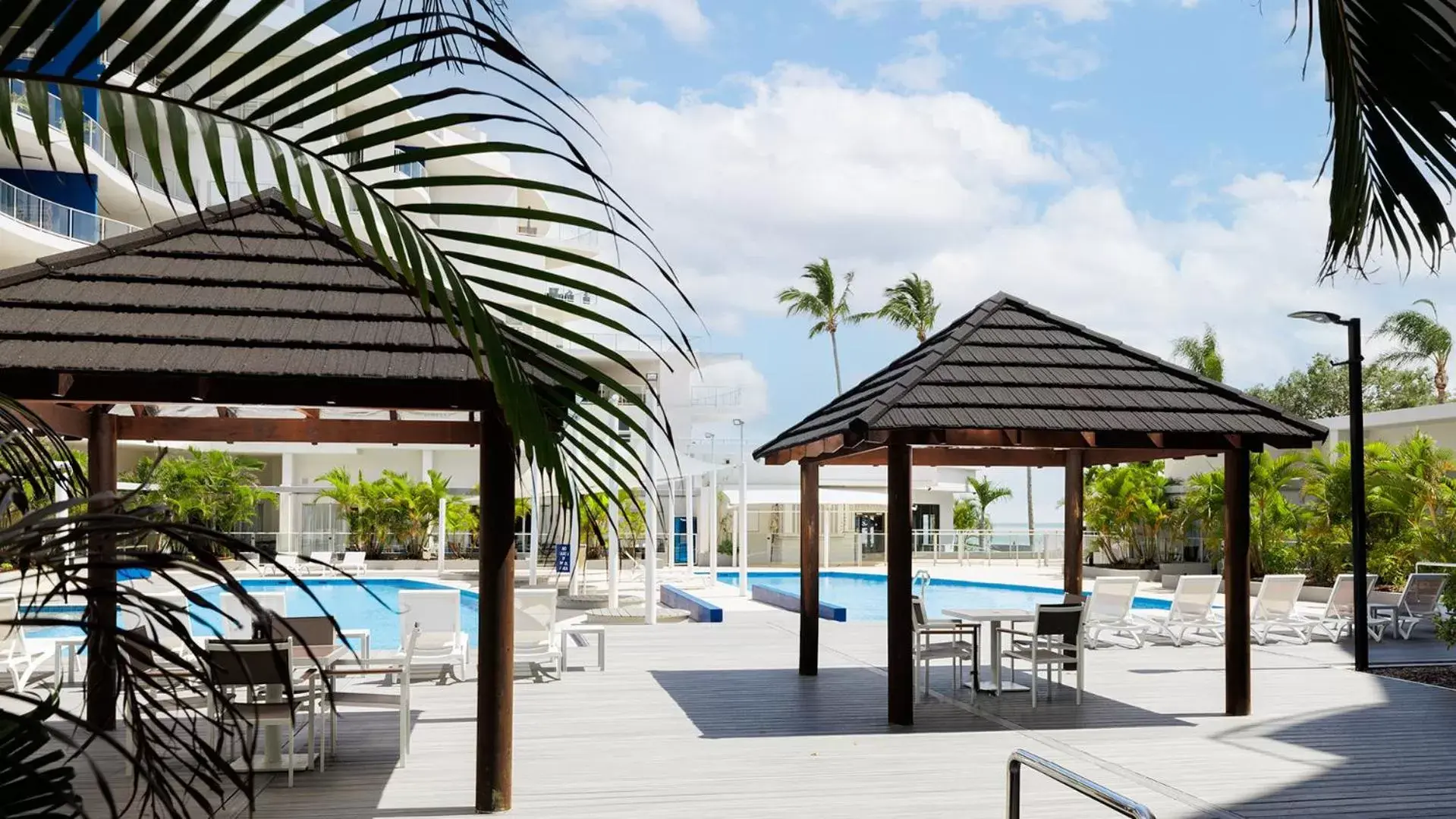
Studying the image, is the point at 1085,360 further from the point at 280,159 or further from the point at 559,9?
the point at 280,159

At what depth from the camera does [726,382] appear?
145 ft

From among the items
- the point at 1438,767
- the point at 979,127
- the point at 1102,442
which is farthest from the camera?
the point at 979,127

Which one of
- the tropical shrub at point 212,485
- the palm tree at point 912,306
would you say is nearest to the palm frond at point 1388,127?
the tropical shrub at point 212,485

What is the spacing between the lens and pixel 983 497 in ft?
142

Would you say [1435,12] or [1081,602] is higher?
[1435,12]

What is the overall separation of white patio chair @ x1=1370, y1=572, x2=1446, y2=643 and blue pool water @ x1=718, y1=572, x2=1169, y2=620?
19.5ft

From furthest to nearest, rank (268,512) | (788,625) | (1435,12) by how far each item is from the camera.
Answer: (268,512) < (788,625) < (1435,12)

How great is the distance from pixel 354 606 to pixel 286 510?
14959 millimetres

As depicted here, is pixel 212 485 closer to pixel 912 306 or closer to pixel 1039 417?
pixel 912 306

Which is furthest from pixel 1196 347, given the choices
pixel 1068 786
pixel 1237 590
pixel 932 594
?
pixel 1068 786

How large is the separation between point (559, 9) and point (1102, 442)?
928 centimetres

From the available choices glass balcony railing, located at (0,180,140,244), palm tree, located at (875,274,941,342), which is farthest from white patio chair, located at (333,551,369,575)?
palm tree, located at (875,274,941,342)

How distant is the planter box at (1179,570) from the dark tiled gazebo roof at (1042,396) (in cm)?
1825

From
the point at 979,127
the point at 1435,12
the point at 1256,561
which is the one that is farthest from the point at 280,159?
the point at 979,127
